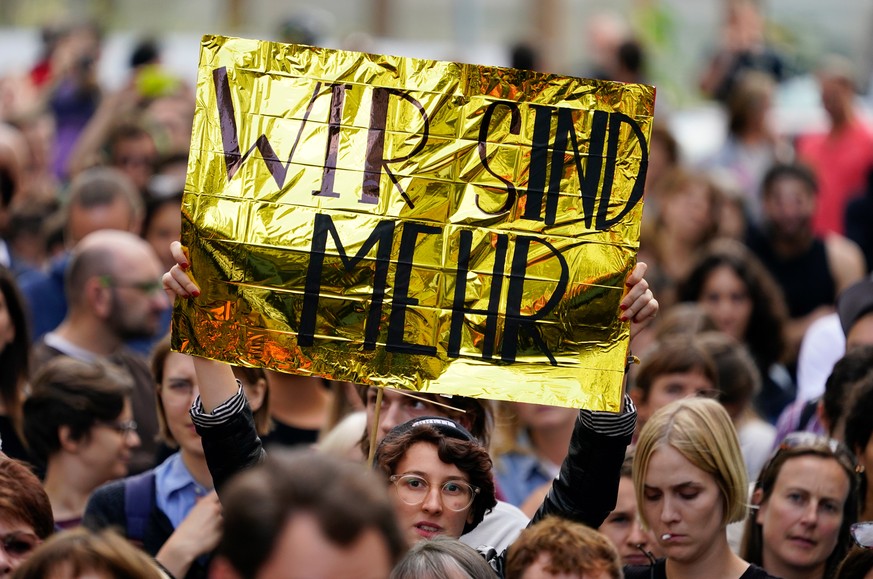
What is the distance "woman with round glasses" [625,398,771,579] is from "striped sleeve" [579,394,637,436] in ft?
1.30

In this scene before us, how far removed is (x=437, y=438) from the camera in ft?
15.2

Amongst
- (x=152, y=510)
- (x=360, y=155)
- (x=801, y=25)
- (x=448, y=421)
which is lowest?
(x=152, y=510)

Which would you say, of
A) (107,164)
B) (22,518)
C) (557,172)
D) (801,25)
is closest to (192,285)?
(22,518)

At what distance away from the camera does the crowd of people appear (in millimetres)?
3424

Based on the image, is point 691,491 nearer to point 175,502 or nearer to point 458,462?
point 458,462

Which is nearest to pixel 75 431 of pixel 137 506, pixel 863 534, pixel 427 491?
pixel 137 506

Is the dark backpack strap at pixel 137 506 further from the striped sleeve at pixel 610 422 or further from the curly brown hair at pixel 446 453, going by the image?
the striped sleeve at pixel 610 422

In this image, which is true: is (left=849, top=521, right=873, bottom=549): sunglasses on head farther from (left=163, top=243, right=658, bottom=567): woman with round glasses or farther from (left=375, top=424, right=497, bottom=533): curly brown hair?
(left=375, top=424, right=497, bottom=533): curly brown hair

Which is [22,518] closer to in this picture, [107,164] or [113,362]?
[113,362]

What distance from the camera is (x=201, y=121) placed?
469cm

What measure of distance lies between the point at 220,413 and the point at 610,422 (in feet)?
3.71

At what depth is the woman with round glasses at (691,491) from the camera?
4.81 metres

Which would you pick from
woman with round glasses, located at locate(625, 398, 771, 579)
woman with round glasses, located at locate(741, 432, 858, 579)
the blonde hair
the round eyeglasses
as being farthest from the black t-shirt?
the round eyeglasses

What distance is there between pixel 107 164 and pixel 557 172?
271 inches
